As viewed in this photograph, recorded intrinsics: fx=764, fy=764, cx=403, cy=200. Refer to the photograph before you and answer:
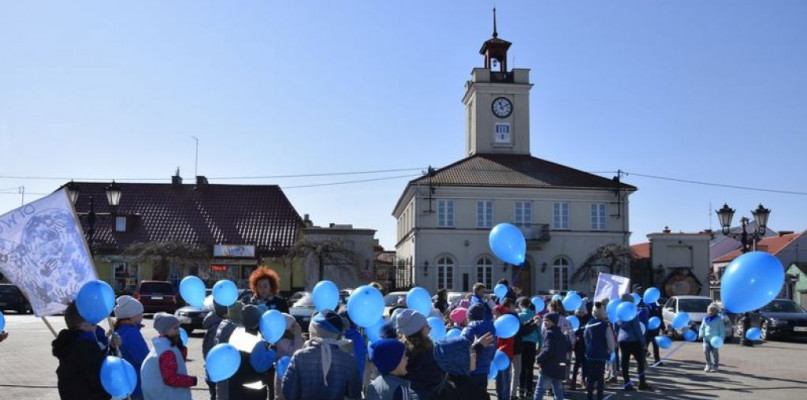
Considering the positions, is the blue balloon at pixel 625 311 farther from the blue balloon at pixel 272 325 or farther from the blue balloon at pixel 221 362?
the blue balloon at pixel 221 362

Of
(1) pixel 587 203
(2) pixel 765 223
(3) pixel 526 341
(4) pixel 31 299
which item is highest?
(1) pixel 587 203

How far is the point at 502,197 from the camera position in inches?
1868

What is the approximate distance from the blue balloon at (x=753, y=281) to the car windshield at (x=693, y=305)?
779 inches

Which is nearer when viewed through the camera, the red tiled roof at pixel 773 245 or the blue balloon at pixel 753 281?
the blue balloon at pixel 753 281

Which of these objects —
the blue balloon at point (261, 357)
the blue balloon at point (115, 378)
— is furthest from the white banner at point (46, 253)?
the blue balloon at point (261, 357)

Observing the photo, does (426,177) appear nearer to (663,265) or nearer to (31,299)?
(663,265)

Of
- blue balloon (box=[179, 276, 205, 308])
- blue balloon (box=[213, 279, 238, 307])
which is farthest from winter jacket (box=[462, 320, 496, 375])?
blue balloon (box=[179, 276, 205, 308])

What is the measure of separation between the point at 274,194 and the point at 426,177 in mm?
10386

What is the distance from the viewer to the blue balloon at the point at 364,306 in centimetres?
684

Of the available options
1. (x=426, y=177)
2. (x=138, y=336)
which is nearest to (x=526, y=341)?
(x=138, y=336)

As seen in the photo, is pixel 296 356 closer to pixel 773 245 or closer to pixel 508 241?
pixel 508 241

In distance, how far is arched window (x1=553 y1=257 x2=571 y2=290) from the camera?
156 feet

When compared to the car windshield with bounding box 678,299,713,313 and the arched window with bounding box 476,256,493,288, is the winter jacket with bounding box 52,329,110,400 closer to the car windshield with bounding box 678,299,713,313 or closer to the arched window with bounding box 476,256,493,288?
the car windshield with bounding box 678,299,713,313

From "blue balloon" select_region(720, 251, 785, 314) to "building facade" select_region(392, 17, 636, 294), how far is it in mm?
38478
